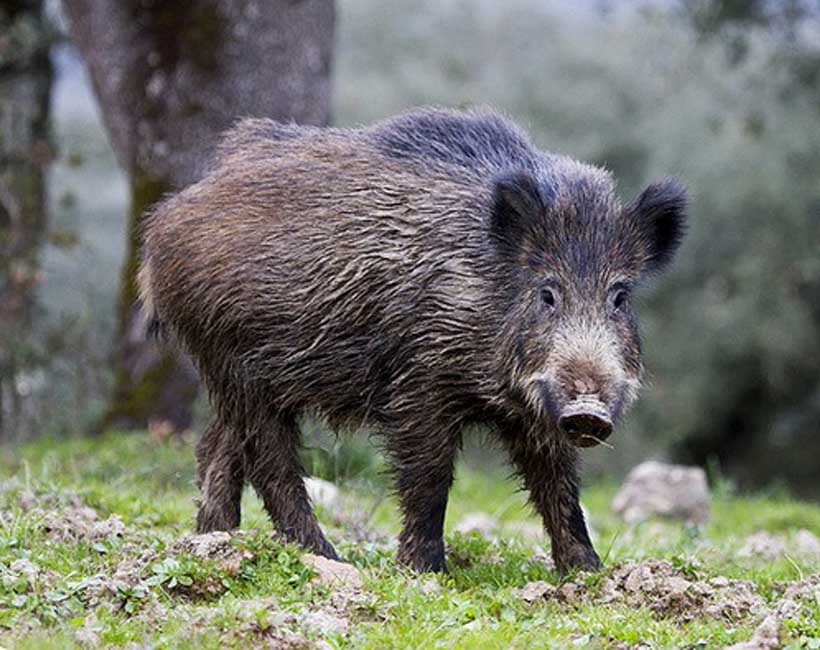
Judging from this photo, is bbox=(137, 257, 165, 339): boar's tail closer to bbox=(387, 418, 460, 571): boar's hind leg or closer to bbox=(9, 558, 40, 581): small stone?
bbox=(387, 418, 460, 571): boar's hind leg

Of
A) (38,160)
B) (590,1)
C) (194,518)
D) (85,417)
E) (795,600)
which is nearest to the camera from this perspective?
(795,600)

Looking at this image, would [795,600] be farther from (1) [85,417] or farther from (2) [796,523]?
(1) [85,417]

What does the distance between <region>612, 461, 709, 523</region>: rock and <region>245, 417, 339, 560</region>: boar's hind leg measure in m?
4.31

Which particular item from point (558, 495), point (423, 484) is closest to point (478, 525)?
point (558, 495)

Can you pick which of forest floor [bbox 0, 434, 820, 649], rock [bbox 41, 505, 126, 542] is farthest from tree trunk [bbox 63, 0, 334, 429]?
rock [bbox 41, 505, 126, 542]

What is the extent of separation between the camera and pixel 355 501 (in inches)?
325

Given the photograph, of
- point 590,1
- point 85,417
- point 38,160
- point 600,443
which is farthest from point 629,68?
point 600,443

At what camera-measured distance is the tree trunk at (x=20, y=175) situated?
40.9 ft

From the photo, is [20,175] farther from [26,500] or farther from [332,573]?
[332,573]

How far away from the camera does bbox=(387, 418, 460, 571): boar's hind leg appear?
6230mm

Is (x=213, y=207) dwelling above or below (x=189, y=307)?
above

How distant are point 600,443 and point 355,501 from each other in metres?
2.84

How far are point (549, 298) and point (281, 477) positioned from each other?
1.49m

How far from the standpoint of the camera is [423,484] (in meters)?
6.30
